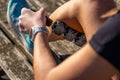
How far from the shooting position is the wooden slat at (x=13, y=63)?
87.4 inches

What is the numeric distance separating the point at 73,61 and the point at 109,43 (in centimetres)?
17

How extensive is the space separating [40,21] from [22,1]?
564 millimetres

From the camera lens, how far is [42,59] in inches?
59.5

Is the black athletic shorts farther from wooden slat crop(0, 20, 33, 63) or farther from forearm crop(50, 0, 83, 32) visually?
wooden slat crop(0, 20, 33, 63)

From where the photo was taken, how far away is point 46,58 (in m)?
1.51

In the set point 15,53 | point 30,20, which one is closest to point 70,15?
point 30,20

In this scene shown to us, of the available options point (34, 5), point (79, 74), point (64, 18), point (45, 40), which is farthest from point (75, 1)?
point (34, 5)

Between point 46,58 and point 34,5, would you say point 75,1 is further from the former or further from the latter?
point 34,5

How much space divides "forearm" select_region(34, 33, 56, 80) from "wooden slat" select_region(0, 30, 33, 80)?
0.65 m

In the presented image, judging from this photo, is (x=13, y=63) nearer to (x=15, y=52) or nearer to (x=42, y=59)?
(x=15, y=52)

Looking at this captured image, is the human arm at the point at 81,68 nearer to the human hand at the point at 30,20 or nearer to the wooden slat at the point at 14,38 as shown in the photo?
the human hand at the point at 30,20

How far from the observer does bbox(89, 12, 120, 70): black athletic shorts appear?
1159 mm

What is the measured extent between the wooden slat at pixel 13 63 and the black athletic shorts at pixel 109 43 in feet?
3.59

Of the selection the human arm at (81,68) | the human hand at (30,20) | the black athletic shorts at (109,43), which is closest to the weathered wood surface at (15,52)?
the human hand at (30,20)
